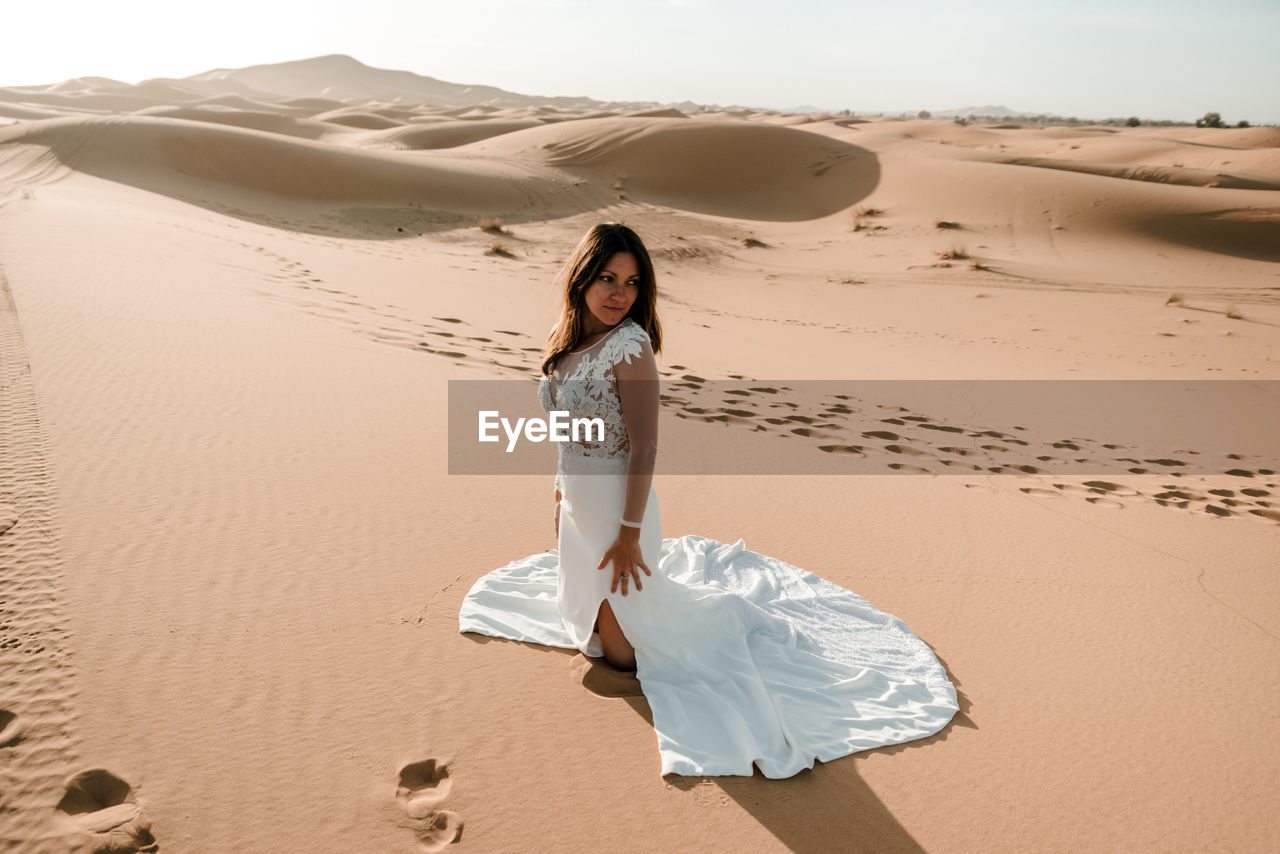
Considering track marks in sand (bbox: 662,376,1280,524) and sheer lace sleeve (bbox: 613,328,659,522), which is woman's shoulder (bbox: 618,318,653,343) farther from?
track marks in sand (bbox: 662,376,1280,524)

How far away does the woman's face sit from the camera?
2.43 meters

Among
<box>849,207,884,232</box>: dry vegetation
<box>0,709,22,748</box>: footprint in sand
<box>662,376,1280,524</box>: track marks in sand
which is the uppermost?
<box>849,207,884,232</box>: dry vegetation

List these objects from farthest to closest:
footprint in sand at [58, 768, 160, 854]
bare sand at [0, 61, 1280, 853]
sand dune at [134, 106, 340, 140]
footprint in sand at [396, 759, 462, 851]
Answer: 1. sand dune at [134, 106, 340, 140]
2. bare sand at [0, 61, 1280, 853]
3. footprint in sand at [396, 759, 462, 851]
4. footprint in sand at [58, 768, 160, 854]

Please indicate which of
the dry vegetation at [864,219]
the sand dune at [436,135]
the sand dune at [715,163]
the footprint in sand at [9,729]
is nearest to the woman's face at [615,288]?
the footprint in sand at [9,729]

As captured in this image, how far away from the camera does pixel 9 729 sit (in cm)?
213

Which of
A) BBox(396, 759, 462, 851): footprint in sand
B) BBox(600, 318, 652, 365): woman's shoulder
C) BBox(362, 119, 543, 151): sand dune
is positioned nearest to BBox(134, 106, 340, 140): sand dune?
BBox(362, 119, 543, 151): sand dune

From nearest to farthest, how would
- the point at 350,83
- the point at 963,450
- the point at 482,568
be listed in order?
the point at 482,568 → the point at 963,450 → the point at 350,83

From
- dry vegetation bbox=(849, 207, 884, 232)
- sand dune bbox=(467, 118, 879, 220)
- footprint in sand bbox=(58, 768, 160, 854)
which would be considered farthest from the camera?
sand dune bbox=(467, 118, 879, 220)

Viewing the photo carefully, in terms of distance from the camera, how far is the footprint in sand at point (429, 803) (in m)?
1.99

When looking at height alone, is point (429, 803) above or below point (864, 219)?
below

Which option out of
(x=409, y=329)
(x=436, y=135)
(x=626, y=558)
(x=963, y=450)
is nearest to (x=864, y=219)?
(x=409, y=329)

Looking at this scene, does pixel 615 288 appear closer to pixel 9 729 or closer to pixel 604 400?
pixel 604 400

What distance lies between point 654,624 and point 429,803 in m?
0.88

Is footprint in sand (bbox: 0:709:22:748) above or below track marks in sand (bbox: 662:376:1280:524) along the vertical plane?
above
